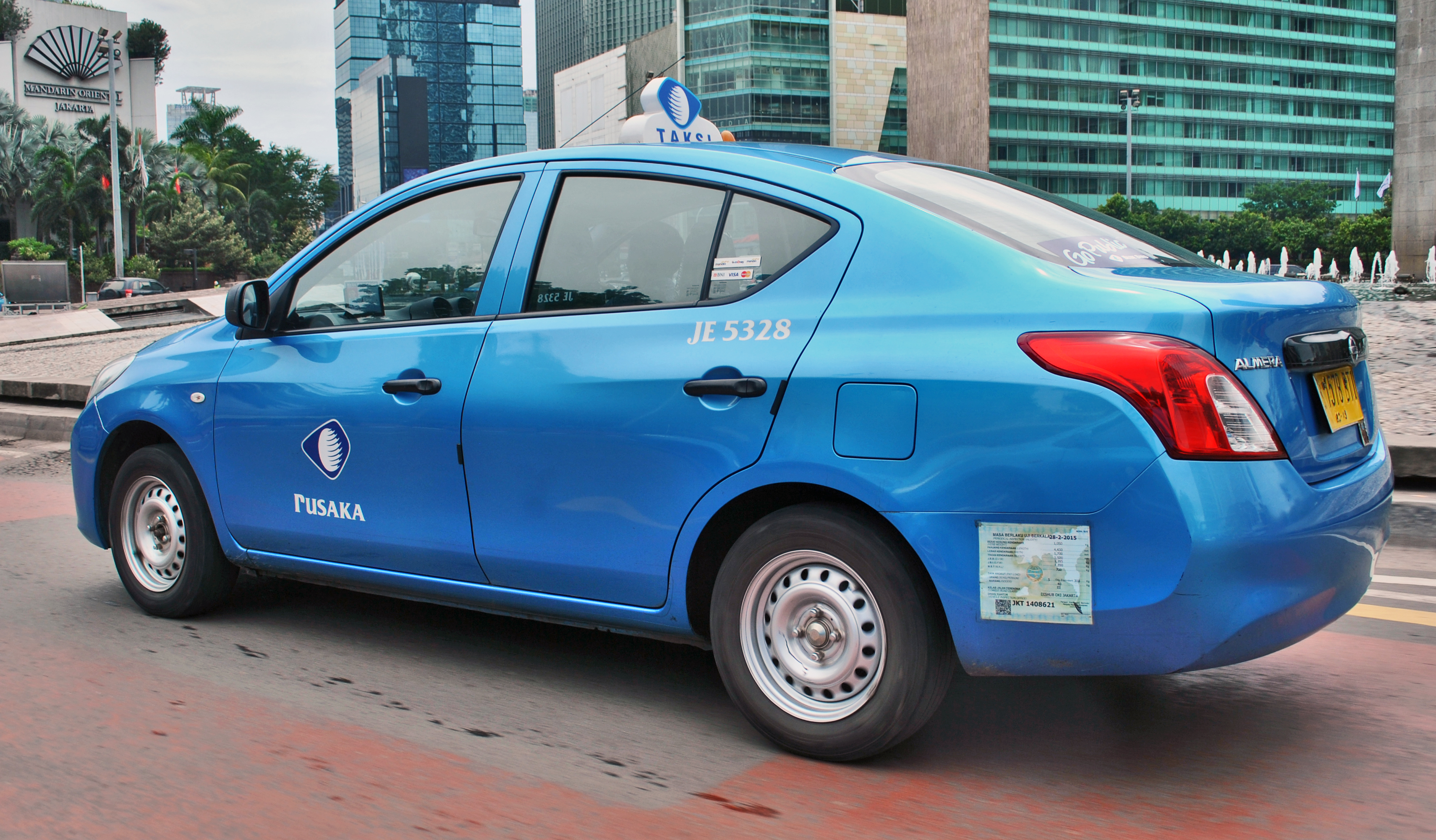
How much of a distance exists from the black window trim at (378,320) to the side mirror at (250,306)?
0.02 metres

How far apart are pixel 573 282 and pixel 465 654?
1.37 meters

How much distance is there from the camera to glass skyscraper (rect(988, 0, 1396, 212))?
4245 inches

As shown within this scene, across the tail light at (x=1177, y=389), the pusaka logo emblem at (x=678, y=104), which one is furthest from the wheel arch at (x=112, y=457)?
the pusaka logo emblem at (x=678, y=104)

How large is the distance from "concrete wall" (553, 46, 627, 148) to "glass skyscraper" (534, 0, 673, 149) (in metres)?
23.2

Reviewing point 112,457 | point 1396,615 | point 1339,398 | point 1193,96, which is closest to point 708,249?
point 1339,398

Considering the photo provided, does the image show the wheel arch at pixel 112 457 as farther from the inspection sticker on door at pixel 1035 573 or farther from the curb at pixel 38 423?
the curb at pixel 38 423

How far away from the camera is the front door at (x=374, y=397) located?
11.9 feet

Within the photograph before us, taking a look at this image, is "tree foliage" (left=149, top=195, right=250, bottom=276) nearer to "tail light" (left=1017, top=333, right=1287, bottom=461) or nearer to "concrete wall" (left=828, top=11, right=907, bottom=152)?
"concrete wall" (left=828, top=11, right=907, bottom=152)

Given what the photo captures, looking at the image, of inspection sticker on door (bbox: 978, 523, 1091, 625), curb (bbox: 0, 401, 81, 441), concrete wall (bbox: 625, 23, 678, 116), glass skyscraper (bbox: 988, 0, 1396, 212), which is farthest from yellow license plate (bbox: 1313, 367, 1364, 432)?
glass skyscraper (bbox: 988, 0, 1396, 212)

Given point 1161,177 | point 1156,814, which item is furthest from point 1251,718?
point 1161,177

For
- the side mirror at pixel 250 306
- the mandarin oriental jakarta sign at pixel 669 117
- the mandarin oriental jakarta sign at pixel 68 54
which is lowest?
the side mirror at pixel 250 306

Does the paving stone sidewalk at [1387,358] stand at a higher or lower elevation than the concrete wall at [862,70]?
lower

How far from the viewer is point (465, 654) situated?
13.4ft

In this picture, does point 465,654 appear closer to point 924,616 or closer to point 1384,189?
point 924,616
